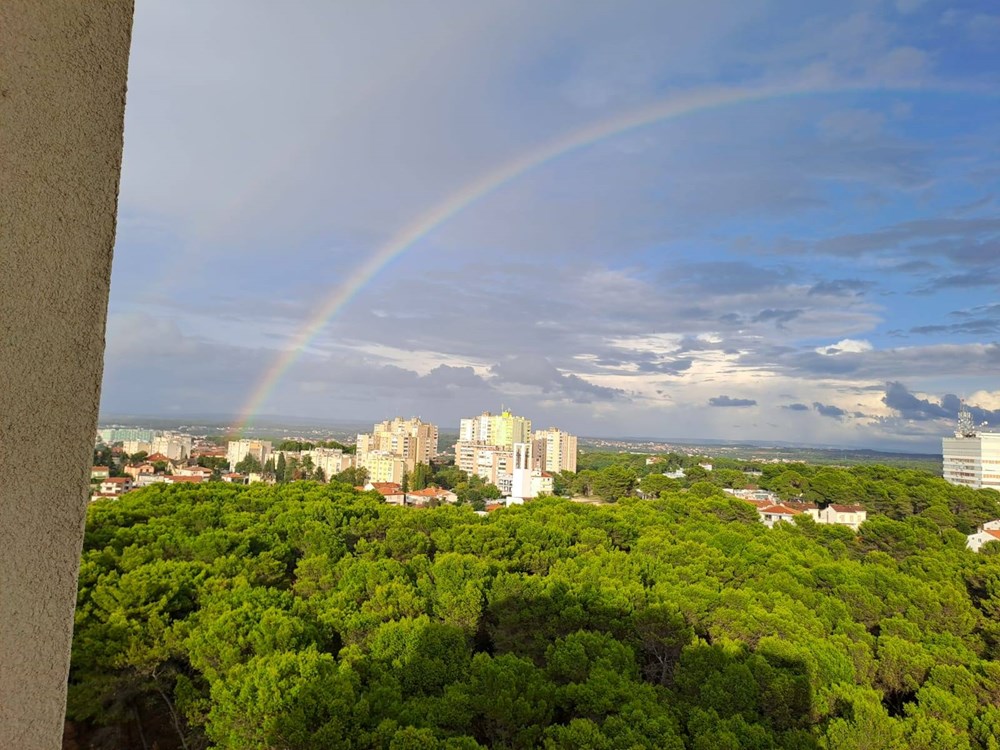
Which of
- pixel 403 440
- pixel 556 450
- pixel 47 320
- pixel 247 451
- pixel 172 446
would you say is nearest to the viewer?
pixel 47 320

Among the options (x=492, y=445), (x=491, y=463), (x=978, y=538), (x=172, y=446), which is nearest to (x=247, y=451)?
(x=172, y=446)

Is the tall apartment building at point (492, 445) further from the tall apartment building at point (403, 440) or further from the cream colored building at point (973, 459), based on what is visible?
the cream colored building at point (973, 459)

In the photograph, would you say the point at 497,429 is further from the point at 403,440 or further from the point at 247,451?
the point at 247,451

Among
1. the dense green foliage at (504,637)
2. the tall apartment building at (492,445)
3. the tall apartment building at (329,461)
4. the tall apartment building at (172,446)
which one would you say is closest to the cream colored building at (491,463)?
the tall apartment building at (492,445)

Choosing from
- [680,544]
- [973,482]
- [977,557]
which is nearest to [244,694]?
[680,544]

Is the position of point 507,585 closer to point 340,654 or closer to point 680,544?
point 340,654

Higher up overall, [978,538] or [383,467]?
[978,538]

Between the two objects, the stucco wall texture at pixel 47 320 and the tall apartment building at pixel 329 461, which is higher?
the stucco wall texture at pixel 47 320
